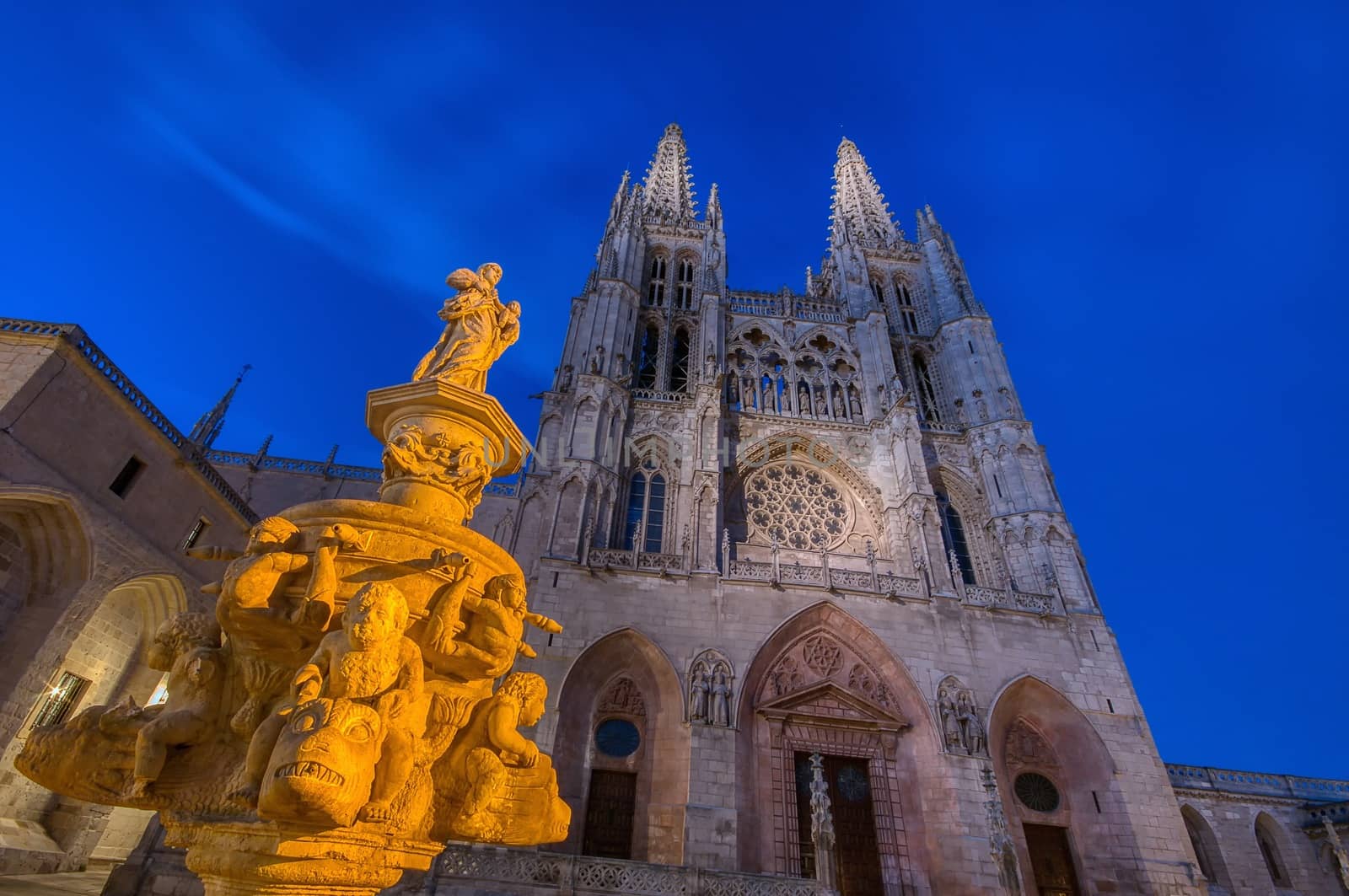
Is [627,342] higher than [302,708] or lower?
higher

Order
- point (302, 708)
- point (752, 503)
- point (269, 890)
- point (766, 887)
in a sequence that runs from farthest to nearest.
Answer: point (752, 503)
point (766, 887)
point (269, 890)
point (302, 708)

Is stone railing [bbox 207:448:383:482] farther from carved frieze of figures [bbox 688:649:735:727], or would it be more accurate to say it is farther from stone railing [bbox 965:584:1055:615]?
stone railing [bbox 965:584:1055:615]

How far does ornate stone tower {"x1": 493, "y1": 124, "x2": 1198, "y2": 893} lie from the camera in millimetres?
12805

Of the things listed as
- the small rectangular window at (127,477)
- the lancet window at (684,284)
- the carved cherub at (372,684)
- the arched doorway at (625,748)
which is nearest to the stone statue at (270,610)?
the carved cherub at (372,684)

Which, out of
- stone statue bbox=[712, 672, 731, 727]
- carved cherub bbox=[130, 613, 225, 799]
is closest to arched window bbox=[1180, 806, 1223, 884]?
stone statue bbox=[712, 672, 731, 727]

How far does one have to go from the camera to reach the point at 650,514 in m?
17.4

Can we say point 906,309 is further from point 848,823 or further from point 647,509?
point 848,823

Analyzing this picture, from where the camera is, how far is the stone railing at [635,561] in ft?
48.4

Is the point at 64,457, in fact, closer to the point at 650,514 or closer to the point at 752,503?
the point at 650,514

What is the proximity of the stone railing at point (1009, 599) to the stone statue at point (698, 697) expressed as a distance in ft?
22.4

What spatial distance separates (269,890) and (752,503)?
16.3 m

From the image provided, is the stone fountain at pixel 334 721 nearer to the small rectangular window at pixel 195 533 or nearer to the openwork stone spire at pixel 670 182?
the small rectangular window at pixel 195 533

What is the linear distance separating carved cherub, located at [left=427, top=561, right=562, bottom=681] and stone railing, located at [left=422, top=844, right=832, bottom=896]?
7993 millimetres

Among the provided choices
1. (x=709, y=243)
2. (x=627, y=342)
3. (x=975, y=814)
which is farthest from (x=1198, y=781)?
(x=709, y=243)
